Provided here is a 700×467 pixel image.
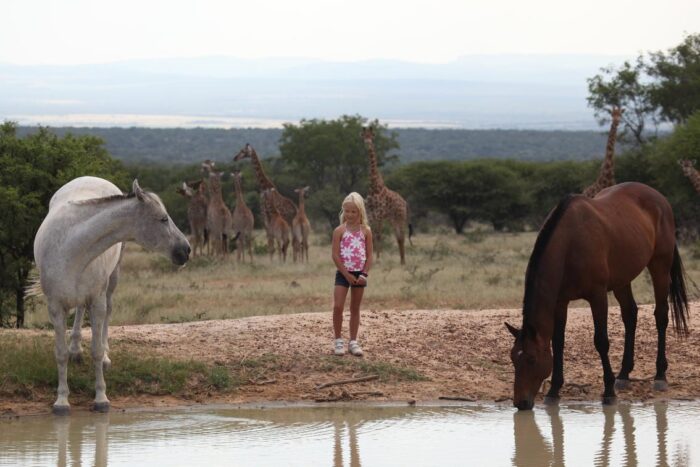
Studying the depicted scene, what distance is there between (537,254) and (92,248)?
318 cm

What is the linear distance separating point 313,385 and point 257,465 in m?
2.36

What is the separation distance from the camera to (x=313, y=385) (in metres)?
9.55

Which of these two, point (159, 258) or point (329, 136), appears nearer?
point (159, 258)

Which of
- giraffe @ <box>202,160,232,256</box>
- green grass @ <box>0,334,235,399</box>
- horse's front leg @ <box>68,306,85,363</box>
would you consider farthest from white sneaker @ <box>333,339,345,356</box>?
giraffe @ <box>202,160,232,256</box>

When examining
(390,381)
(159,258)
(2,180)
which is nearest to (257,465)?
(390,381)

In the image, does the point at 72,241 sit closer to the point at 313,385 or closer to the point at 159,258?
the point at 313,385

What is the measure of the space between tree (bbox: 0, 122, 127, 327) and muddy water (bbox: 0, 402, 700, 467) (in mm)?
6201

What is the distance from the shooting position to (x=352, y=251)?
9.95m

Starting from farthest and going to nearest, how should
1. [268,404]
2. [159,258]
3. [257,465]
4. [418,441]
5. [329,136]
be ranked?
[329,136], [159,258], [268,404], [418,441], [257,465]

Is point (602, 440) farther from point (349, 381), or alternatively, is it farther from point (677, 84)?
point (677, 84)

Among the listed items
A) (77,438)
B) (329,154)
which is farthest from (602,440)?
(329,154)

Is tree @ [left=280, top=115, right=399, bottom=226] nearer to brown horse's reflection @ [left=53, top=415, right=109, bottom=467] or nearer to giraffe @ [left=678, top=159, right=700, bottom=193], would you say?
giraffe @ [left=678, top=159, right=700, bottom=193]

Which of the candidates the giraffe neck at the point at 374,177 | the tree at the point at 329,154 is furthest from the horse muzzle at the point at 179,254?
the tree at the point at 329,154

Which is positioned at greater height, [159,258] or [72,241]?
[72,241]
